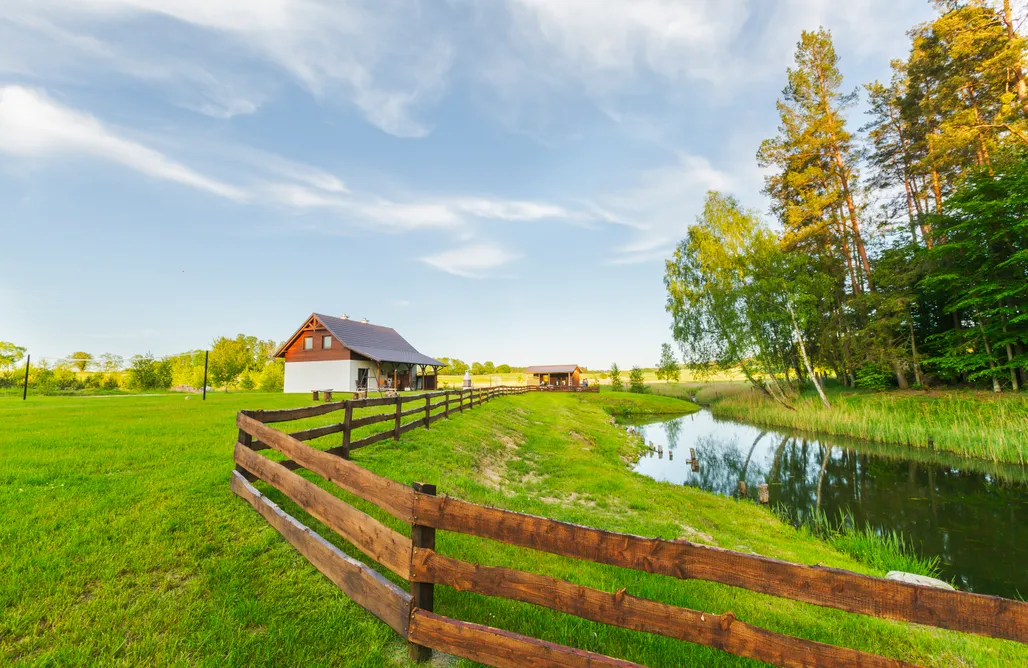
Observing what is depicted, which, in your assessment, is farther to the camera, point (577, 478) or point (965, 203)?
point (965, 203)

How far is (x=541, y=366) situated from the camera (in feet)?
204

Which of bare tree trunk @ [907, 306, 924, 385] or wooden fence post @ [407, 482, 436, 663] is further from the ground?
bare tree trunk @ [907, 306, 924, 385]

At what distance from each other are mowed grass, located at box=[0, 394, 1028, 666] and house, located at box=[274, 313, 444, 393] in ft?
78.9

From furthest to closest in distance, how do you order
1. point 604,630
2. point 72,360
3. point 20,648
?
point 72,360, point 604,630, point 20,648

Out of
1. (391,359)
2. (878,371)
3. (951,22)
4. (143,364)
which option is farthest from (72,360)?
(951,22)

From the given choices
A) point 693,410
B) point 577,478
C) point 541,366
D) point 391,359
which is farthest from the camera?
point 541,366

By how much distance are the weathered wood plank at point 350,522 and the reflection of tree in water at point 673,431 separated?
21.2 m

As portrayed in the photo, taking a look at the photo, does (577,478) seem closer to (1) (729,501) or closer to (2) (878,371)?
(1) (729,501)

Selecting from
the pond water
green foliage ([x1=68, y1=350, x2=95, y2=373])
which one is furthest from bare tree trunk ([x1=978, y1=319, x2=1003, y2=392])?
green foliage ([x1=68, y1=350, x2=95, y2=373])

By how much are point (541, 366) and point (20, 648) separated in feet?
197

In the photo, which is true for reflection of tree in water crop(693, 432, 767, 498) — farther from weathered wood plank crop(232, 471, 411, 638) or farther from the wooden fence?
weathered wood plank crop(232, 471, 411, 638)

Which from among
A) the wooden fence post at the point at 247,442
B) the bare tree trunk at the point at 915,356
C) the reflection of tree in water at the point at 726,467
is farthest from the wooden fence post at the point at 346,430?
the bare tree trunk at the point at 915,356

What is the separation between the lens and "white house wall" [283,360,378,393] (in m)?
32.0

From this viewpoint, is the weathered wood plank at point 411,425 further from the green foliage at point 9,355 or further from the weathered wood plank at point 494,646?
the green foliage at point 9,355
